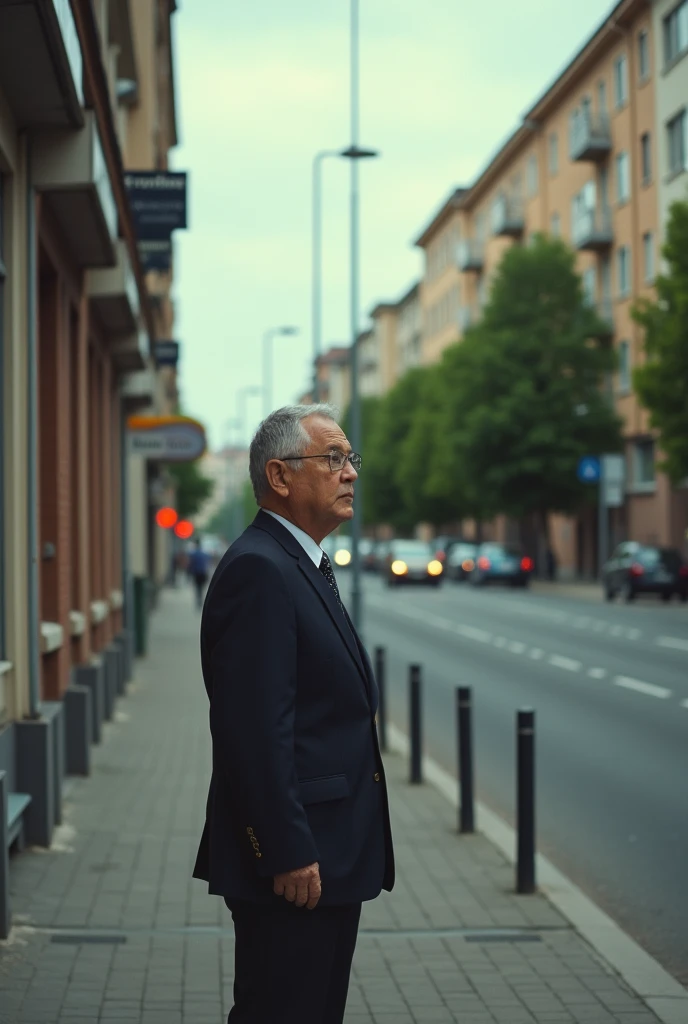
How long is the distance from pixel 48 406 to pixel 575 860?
4.93 meters

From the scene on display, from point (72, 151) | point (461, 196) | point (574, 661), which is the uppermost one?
point (461, 196)

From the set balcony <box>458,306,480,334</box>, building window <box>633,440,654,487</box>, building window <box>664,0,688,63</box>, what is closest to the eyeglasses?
building window <box>664,0,688,63</box>

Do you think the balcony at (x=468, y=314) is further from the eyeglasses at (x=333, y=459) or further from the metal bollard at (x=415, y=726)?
the eyeglasses at (x=333, y=459)

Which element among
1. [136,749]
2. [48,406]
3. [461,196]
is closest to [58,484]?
[48,406]

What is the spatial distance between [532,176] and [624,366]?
14.5 m

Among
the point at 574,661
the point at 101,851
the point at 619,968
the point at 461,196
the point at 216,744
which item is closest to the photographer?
the point at 216,744

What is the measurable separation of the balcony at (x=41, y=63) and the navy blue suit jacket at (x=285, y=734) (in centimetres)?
355

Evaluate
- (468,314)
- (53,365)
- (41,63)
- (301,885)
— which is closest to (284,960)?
(301,885)

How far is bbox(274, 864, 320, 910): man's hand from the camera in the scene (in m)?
3.30

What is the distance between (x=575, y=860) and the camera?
8.10 metres

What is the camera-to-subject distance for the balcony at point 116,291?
44.3 feet

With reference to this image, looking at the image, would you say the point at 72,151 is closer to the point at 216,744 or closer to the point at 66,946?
the point at 66,946

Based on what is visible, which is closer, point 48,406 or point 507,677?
point 48,406

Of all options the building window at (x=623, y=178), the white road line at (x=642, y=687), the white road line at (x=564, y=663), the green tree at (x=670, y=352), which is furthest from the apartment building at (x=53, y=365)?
the building window at (x=623, y=178)
